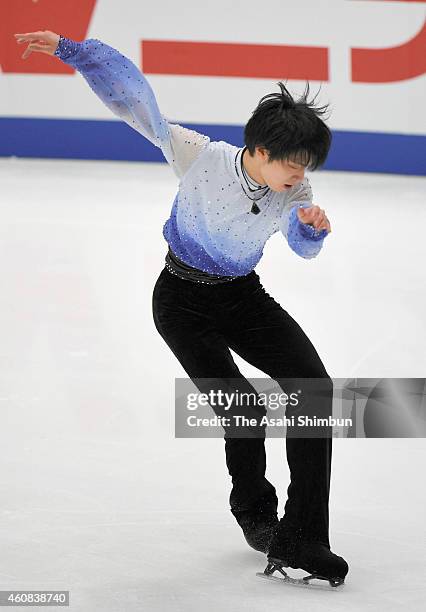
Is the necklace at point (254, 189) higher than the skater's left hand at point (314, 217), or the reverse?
the necklace at point (254, 189)

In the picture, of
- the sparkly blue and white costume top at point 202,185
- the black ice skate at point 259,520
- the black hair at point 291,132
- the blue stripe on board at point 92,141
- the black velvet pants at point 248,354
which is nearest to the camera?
the black hair at point 291,132

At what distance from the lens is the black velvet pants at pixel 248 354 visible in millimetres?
2760

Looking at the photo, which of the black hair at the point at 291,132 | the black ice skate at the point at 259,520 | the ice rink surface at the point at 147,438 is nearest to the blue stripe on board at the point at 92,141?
the ice rink surface at the point at 147,438

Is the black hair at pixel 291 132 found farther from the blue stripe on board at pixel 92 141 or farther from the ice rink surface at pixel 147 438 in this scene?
the blue stripe on board at pixel 92 141

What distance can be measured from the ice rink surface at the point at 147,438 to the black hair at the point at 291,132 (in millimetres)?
1000

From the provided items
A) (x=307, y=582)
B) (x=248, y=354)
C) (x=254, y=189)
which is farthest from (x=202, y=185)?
(x=307, y=582)

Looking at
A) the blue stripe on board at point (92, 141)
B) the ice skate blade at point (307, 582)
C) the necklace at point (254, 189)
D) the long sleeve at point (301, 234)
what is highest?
Answer: the blue stripe on board at point (92, 141)

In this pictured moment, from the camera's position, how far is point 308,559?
2752 mm

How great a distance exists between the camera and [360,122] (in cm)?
918

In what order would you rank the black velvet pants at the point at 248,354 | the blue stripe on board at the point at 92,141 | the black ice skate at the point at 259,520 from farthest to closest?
the blue stripe on board at the point at 92,141, the black ice skate at the point at 259,520, the black velvet pants at the point at 248,354

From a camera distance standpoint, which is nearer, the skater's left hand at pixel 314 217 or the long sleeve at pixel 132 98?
the skater's left hand at pixel 314 217

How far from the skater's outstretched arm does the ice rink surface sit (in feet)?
3.14

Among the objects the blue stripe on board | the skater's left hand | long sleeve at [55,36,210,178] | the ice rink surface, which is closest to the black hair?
the skater's left hand

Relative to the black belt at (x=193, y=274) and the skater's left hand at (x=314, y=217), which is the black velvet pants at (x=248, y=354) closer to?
the black belt at (x=193, y=274)
